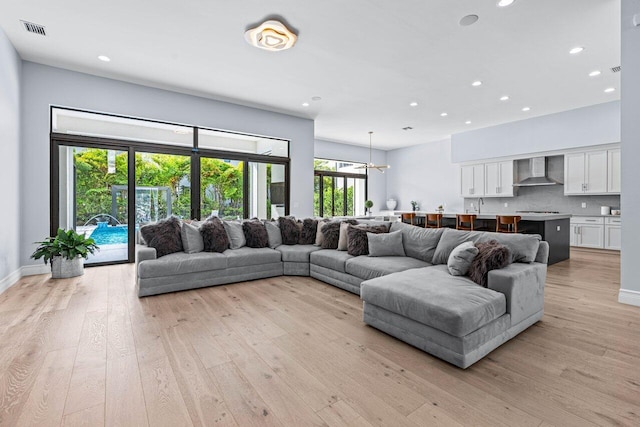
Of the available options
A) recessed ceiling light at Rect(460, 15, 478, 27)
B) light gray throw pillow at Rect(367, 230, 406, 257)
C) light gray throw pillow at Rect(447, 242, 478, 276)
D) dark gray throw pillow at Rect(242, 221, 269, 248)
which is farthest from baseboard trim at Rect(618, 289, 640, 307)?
dark gray throw pillow at Rect(242, 221, 269, 248)

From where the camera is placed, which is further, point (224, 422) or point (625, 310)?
point (625, 310)

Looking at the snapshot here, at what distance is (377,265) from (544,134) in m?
6.70

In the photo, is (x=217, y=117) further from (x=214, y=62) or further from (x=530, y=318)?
(x=530, y=318)

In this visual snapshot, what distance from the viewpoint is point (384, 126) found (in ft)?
26.9

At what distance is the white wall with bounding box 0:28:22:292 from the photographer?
3.71 m

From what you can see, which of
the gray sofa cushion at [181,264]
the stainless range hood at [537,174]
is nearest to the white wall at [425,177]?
the stainless range hood at [537,174]

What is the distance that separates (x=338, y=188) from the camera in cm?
1048

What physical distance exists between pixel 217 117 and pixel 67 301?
4017 mm

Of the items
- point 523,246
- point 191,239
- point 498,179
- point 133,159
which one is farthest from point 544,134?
point 133,159

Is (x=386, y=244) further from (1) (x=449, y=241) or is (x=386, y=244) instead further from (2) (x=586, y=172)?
(2) (x=586, y=172)

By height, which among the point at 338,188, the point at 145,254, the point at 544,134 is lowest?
the point at 145,254

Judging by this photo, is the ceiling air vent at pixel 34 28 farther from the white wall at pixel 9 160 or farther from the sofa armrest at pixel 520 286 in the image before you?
the sofa armrest at pixel 520 286

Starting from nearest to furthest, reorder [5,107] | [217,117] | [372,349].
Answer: [372,349]
[5,107]
[217,117]

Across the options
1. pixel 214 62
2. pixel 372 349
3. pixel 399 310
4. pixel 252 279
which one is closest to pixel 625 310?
pixel 399 310
